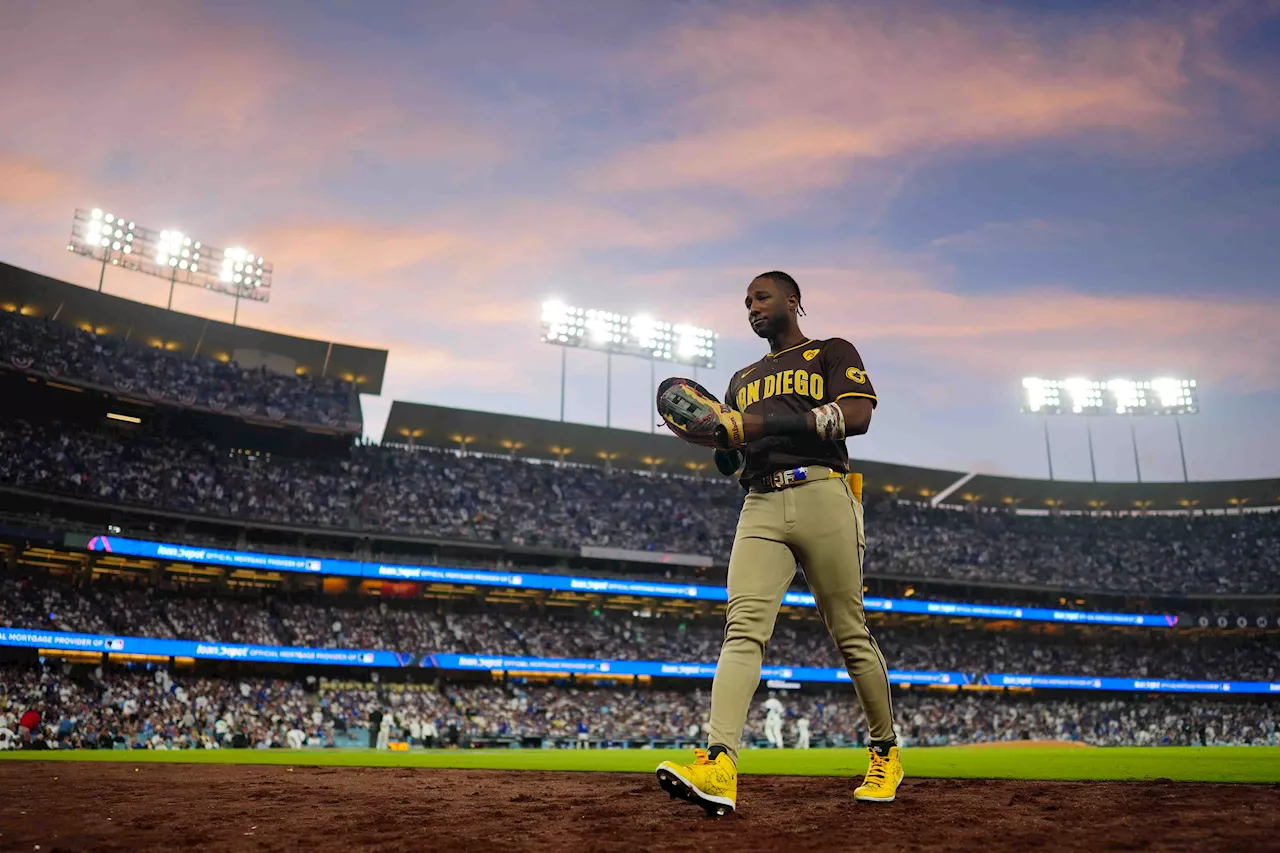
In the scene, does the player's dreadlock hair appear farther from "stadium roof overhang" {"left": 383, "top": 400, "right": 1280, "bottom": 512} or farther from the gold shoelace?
"stadium roof overhang" {"left": 383, "top": 400, "right": 1280, "bottom": 512}

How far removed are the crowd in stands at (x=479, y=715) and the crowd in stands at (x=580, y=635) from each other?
5.21ft

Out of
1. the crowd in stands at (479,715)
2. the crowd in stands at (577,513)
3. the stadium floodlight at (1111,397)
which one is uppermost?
the stadium floodlight at (1111,397)

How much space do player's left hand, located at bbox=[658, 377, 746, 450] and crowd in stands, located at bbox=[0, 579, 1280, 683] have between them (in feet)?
100

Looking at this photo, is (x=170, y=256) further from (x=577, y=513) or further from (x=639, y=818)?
(x=639, y=818)

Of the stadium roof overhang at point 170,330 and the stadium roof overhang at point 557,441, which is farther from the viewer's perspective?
the stadium roof overhang at point 557,441

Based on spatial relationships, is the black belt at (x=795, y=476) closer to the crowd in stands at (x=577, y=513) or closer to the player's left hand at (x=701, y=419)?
the player's left hand at (x=701, y=419)

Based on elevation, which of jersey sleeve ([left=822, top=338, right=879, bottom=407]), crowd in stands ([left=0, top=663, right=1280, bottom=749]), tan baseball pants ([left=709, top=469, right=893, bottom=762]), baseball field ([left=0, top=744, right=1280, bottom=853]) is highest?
jersey sleeve ([left=822, top=338, right=879, bottom=407])

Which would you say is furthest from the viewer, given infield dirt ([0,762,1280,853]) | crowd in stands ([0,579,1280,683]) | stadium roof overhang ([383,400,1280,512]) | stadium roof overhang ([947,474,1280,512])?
stadium roof overhang ([947,474,1280,512])

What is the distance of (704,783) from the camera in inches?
145

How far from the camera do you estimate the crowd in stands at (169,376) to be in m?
33.0

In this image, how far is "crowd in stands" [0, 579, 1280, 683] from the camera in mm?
30875

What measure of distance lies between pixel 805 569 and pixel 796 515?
323 mm

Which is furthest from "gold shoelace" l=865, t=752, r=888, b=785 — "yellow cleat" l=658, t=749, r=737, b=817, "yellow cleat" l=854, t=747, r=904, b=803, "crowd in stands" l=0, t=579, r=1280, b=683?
"crowd in stands" l=0, t=579, r=1280, b=683

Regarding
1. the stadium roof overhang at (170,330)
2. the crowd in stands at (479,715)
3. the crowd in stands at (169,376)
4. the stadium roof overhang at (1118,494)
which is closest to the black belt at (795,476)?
the crowd in stands at (479,715)
